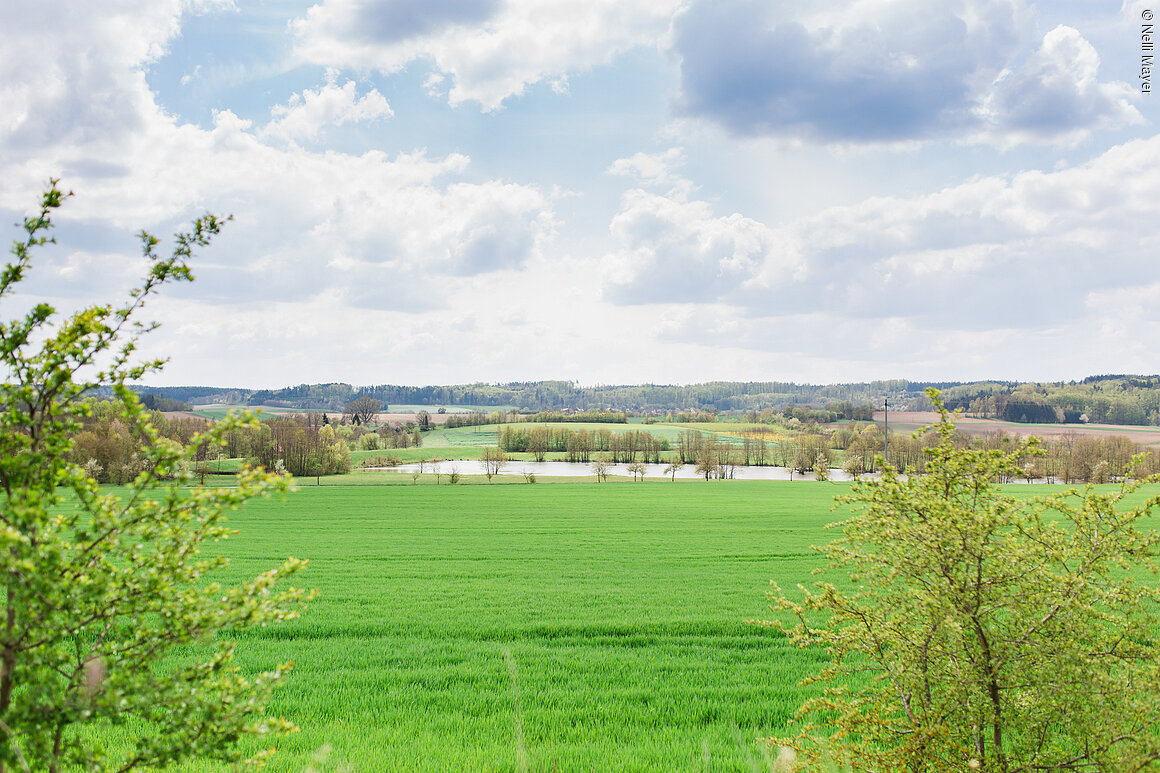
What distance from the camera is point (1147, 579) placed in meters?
22.0

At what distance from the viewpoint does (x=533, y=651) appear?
12797mm

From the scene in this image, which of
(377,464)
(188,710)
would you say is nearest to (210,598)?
(188,710)

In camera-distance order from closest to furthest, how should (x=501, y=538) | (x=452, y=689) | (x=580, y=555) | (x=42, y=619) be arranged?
(x=42, y=619) < (x=452, y=689) < (x=580, y=555) < (x=501, y=538)

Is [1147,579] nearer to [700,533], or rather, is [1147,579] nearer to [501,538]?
[700,533]

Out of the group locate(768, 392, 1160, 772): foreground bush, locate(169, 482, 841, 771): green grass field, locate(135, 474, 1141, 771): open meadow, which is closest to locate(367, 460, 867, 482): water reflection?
locate(135, 474, 1141, 771): open meadow

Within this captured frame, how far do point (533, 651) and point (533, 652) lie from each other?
79 millimetres

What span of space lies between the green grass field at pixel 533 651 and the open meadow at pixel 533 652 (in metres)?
0.05

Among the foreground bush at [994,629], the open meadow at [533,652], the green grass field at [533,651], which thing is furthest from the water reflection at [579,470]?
the foreground bush at [994,629]

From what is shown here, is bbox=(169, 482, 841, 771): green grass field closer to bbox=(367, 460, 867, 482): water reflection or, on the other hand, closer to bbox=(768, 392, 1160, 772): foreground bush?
bbox=(768, 392, 1160, 772): foreground bush

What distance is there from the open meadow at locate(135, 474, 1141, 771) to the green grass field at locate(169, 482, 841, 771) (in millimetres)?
45

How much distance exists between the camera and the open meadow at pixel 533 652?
7832 mm

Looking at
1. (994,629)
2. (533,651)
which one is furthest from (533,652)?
(994,629)

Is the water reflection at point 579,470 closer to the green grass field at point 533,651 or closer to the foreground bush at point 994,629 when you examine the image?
the green grass field at point 533,651

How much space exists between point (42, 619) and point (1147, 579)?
30.4 m
